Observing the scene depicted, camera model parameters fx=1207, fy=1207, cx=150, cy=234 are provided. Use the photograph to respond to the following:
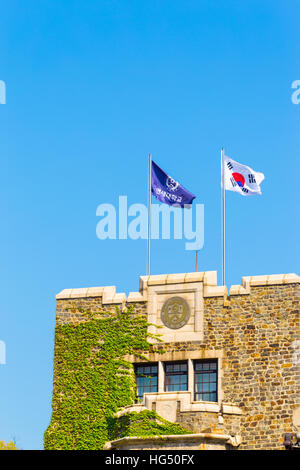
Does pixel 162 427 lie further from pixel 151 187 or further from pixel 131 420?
pixel 151 187

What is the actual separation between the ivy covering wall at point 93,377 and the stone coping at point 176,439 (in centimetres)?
89

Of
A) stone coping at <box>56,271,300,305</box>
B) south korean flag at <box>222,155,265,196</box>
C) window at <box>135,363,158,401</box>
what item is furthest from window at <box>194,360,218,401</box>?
south korean flag at <box>222,155,265,196</box>

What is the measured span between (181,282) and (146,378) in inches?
167

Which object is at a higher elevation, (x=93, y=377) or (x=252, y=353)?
(x=252, y=353)

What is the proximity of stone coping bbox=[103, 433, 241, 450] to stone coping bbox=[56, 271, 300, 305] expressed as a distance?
20.1 feet

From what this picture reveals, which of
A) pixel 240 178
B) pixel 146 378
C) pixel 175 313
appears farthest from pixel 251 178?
pixel 146 378

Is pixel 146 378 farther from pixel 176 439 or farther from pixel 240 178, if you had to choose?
pixel 240 178

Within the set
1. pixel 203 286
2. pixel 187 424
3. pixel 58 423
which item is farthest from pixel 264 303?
pixel 58 423

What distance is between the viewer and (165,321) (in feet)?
165

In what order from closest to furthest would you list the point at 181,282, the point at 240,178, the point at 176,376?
the point at 176,376
the point at 181,282
the point at 240,178

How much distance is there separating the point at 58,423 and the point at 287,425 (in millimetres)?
9710

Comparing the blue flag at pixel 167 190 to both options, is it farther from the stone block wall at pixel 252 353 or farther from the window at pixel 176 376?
the window at pixel 176 376

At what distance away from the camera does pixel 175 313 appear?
50156 mm
